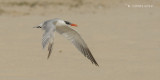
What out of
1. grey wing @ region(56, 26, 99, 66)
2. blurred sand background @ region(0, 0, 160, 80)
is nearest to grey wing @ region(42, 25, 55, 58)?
grey wing @ region(56, 26, 99, 66)

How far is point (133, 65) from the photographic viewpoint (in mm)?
10109

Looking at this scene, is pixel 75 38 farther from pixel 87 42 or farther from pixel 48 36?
pixel 87 42

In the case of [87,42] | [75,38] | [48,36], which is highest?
[48,36]

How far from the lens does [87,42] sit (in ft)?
42.5

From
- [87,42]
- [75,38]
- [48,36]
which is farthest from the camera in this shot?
[87,42]

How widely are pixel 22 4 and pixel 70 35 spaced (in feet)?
45.3

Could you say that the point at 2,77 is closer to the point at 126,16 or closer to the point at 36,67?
the point at 36,67

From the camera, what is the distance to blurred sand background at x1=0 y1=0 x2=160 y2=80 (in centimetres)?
947

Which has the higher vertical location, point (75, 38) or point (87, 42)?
point (75, 38)

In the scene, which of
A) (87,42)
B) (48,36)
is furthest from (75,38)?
(87,42)

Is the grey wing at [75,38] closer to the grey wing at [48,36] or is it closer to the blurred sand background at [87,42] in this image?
the grey wing at [48,36]

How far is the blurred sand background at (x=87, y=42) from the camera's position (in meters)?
9.47

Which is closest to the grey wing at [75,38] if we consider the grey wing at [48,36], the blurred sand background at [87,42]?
the grey wing at [48,36]

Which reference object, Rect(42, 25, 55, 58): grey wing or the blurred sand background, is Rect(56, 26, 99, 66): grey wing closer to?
Rect(42, 25, 55, 58): grey wing
